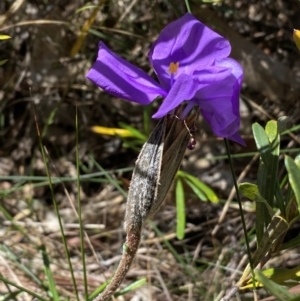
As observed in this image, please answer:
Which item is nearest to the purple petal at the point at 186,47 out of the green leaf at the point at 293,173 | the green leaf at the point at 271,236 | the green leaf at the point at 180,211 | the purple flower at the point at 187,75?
the purple flower at the point at 187,75

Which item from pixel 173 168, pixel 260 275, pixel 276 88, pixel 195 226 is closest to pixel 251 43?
pixel 276 88

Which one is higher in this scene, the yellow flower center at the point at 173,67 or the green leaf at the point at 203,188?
the yellow flower center at the point at 173,67

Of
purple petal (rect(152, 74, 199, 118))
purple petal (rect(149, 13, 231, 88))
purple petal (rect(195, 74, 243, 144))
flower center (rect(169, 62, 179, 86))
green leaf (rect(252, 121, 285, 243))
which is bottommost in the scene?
green leaf (rect(252, 121, 285, 243))

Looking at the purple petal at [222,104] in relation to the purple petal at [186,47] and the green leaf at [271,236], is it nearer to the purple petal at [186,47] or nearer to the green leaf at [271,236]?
the purple petal at [186,47]

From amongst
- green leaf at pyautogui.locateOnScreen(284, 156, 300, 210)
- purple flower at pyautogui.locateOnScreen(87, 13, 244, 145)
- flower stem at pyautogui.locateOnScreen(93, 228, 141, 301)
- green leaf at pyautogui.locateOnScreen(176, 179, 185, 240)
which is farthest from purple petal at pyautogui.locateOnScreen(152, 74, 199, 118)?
green leaf at pyautogui.locateOnScreen(176, 179, 185, 240)

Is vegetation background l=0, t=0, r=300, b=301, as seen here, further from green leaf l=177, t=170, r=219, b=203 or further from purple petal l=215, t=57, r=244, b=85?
purple petal l=215, t=57, r=244, b=85

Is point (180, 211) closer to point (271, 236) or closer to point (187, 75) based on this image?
point (271, 236)

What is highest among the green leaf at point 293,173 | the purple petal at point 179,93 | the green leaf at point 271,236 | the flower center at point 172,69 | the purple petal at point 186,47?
the purple petal at point 186,47
